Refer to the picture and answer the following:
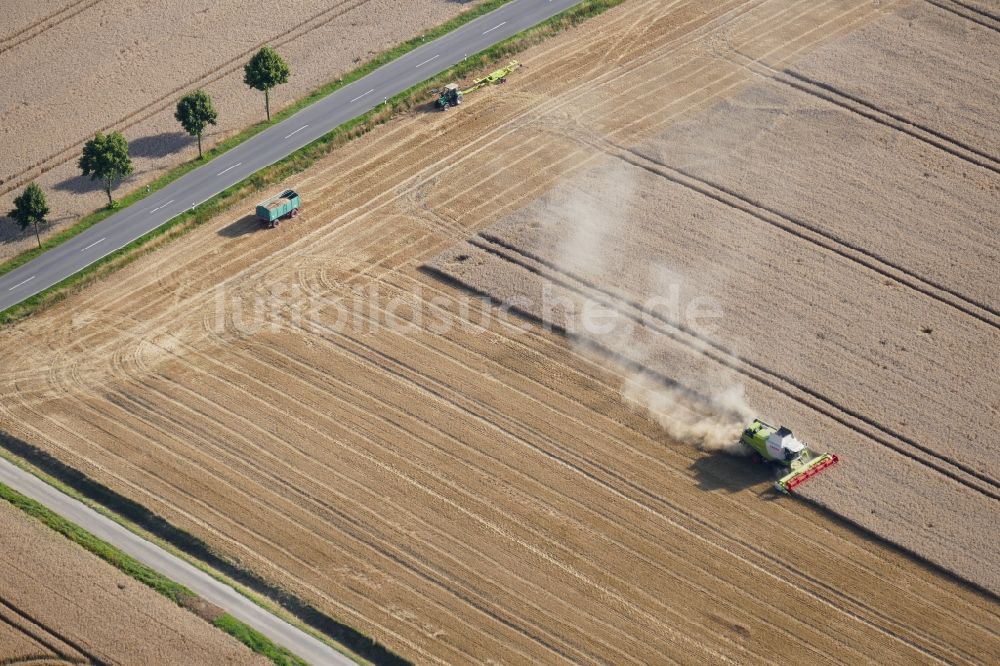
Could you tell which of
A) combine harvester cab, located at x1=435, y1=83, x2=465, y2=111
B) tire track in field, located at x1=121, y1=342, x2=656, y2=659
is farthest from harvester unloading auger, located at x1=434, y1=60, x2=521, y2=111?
tire track in field, located at x1=121, y1=342, x2=656, y2=659

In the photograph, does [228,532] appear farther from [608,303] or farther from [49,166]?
[49,166]

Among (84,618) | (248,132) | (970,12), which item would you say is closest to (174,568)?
(84,618)

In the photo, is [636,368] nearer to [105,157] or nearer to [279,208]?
[279,208]

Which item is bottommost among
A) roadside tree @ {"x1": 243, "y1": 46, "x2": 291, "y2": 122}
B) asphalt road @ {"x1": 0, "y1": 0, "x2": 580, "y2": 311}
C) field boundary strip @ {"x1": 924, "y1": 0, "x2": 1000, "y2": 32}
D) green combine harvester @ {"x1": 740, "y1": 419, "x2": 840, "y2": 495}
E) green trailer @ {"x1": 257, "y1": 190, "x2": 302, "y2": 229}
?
green combine harvester @ {"x1": 740, "y1": 419, "x2": 840, "y2": 495}

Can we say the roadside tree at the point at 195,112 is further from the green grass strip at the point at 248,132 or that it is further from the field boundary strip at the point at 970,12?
the field boundary strip at the point at 970,12

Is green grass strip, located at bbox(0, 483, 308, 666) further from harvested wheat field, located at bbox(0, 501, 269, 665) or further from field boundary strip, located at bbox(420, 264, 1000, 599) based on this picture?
field boundary strip, located at bbox(420, 264, 1000, 599)
